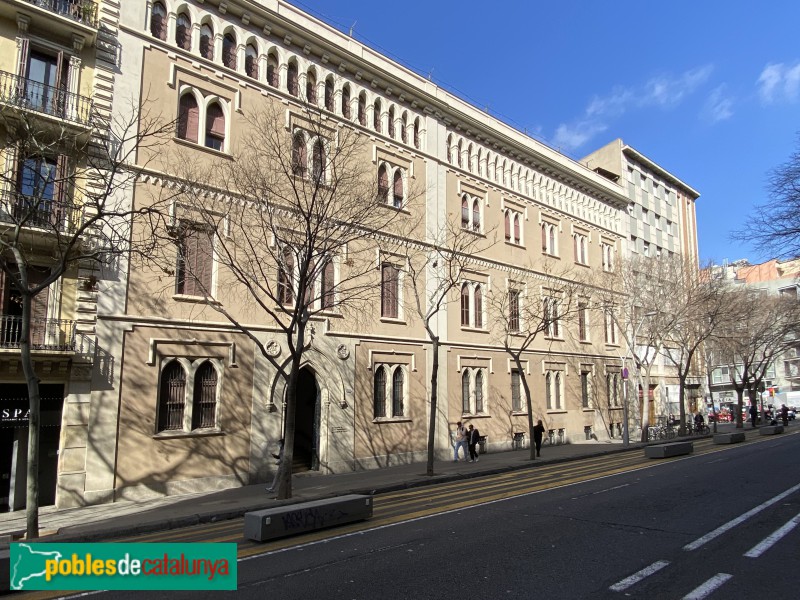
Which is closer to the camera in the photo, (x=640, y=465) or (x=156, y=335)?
(x=156, y=335)

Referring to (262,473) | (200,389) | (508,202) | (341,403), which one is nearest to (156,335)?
(200,389)

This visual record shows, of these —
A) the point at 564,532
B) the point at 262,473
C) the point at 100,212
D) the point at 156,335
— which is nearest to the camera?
the point at 564,532

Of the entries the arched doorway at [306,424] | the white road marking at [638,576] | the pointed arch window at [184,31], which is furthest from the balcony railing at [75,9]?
the white road marking at [638,576]

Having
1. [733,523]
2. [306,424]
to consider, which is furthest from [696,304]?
[733,523]

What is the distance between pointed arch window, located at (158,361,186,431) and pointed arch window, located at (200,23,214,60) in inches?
399

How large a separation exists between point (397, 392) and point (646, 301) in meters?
16.8

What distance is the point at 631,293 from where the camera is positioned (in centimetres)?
3155

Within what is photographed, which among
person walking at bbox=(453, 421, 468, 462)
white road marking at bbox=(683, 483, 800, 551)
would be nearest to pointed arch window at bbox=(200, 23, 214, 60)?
person walking at bbox=(453, 421, 468, 462)

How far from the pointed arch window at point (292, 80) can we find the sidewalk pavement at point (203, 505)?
1368 cm

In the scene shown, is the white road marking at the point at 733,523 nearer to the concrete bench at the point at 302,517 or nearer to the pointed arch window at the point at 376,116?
the concrete bench at the point at 302,517

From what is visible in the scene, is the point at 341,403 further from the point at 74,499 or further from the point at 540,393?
the point at 540,393

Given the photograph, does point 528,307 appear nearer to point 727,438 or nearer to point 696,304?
point 696,304

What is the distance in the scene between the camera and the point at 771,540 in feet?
27.2

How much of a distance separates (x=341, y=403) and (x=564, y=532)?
39.4 feet
